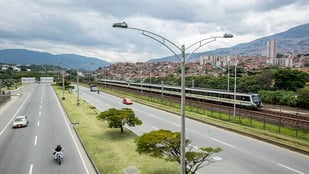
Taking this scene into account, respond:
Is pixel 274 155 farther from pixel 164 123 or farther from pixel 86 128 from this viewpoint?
pixel 86 128

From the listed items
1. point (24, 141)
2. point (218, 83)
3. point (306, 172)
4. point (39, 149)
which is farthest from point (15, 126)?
point (218, 83)

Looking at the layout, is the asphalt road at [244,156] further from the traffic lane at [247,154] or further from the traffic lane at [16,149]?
the traffic lane at [16,149]

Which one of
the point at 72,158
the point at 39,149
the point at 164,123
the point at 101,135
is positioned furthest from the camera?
the point at 164,123

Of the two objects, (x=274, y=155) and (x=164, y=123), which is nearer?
(x=274, y=155)

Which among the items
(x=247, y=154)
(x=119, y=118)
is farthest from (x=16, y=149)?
(x=247, y=154)

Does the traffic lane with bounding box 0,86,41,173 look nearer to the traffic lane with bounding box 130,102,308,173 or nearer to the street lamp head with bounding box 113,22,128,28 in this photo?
the street lamp head with bounding box 113,22,128,28

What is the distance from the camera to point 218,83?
68.6m

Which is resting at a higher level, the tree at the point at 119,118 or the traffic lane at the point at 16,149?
the tree at the point at 119,118

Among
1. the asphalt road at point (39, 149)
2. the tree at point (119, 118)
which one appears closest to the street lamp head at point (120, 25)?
the asphalt road at point (39, 149)

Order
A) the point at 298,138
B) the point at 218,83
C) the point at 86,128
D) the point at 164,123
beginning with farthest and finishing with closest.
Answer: the point at 218,83
the point at 164,123
the point at 86,128
the point at 298,138

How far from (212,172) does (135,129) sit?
1270 centimetres

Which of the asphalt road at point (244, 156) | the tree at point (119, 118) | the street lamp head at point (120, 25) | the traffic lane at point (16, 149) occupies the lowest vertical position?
the traffic lane at point (16, 149)

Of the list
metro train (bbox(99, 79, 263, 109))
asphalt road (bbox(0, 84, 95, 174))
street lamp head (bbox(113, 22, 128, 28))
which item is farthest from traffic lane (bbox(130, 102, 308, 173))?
metro train (bbox(99, 79, 263, 109))

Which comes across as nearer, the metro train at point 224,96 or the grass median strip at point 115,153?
the grass median strip at point 115,153
